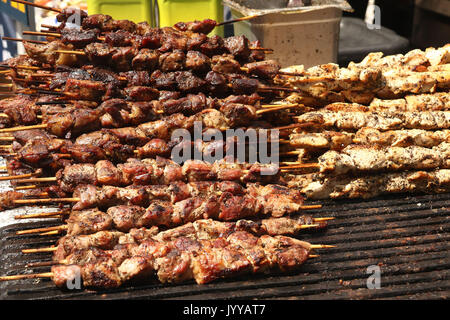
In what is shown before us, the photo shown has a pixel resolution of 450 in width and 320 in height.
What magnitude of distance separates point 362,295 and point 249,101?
85.8 inches

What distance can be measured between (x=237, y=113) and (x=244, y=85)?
44 cm

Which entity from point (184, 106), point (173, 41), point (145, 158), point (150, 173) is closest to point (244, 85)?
point (184, 106)

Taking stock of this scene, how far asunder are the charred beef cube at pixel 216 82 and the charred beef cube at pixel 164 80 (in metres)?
0.34

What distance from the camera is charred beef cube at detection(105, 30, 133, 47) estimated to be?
191 inches

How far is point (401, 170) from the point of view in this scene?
15.3 feet

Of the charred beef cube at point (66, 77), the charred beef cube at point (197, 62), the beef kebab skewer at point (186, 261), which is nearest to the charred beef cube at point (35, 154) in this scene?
the charred beef cube at point (66, 77)

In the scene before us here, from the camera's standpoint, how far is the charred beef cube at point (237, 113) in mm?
4469

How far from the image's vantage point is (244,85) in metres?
4.77

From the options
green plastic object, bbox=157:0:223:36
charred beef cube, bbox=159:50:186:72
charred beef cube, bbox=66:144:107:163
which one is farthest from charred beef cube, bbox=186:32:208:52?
green plastic object, bbox=157:0:223:36

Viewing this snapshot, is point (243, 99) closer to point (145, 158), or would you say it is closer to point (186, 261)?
point (145, 158)

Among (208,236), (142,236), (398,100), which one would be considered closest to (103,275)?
(142,236)

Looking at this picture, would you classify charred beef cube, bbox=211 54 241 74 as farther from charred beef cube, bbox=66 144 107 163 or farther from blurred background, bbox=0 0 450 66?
blurred background, bbox=0 0 450 66

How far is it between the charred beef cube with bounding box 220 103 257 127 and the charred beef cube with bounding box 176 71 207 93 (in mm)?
412
